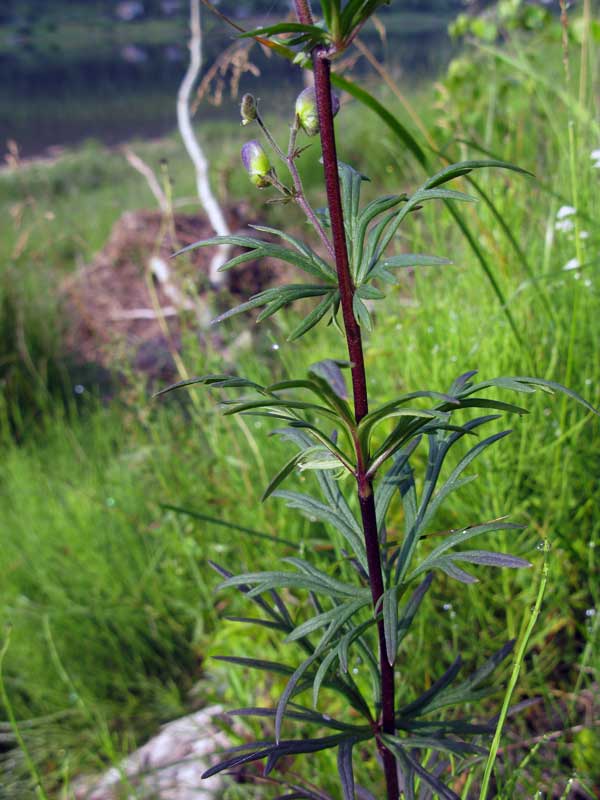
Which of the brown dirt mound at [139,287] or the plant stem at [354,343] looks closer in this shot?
the plant stem at [354,343]

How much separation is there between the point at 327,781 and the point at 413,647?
262 millimetres

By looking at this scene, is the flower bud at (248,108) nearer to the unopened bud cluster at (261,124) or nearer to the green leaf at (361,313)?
the unopened bud cluster at (261,124)

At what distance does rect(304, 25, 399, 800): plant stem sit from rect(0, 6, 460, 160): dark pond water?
12538 mm

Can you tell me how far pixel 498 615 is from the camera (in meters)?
1.30

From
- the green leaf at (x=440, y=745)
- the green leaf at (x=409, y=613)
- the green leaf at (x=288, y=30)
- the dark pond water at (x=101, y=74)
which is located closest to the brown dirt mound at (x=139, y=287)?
the green leaf at (x=409, y=613)

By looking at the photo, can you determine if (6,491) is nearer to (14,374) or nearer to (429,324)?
(14,374)

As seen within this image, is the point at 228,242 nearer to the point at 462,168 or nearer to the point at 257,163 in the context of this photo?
the point at 257,163

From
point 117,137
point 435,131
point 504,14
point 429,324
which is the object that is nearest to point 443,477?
point 429,324

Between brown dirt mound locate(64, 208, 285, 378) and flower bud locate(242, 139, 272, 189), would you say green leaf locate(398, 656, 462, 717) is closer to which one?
flower bud locate(242, 139, 272, 189)

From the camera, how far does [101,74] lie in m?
27.6

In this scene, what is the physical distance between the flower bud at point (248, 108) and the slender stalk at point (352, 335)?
62 millimetres

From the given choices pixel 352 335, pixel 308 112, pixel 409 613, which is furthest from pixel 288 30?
pixel 409 613

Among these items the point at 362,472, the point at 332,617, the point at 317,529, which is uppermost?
the point at 362,472

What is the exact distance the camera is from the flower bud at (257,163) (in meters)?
0.59
